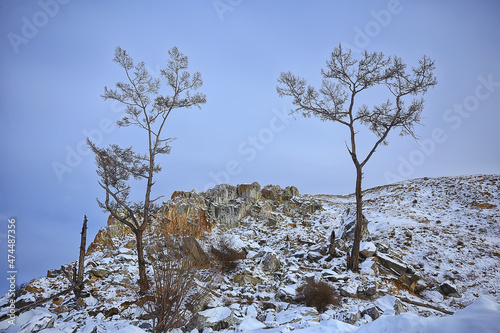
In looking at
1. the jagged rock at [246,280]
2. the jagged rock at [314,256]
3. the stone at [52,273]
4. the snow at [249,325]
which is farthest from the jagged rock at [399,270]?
the stone at [52,273]

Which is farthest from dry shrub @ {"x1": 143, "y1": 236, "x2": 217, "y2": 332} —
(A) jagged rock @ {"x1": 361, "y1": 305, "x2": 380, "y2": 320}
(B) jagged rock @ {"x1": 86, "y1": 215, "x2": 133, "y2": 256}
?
(B) jagged rock @ {"x1": 86, "y1": 215, "x2": 133, "y2": 256}

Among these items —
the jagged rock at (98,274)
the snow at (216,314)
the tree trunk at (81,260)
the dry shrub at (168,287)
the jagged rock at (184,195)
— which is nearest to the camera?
the dry shrub at (168,287)

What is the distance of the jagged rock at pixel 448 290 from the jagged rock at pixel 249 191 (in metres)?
15.1

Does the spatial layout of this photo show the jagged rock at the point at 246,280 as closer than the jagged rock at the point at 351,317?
No

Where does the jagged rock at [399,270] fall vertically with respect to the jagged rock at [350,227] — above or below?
below

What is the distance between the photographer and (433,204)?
20.8m

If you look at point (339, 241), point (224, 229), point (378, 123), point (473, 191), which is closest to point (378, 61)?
point (378, 123)

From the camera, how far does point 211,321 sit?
24.2 feet

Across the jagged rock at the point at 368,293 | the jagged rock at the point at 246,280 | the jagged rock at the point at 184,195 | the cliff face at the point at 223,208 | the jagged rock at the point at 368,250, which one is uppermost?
the jagged rock at the point at 184,195

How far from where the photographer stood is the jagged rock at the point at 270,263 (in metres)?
12.0

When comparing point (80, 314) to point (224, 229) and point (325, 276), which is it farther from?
point (224, 229)

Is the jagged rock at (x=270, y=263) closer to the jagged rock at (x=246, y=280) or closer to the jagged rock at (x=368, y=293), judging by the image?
the jagged rock at (x=246, y=280)

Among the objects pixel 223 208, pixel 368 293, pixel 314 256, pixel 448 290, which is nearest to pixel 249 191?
pixel 223 208

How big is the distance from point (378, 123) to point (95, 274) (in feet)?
54.5
